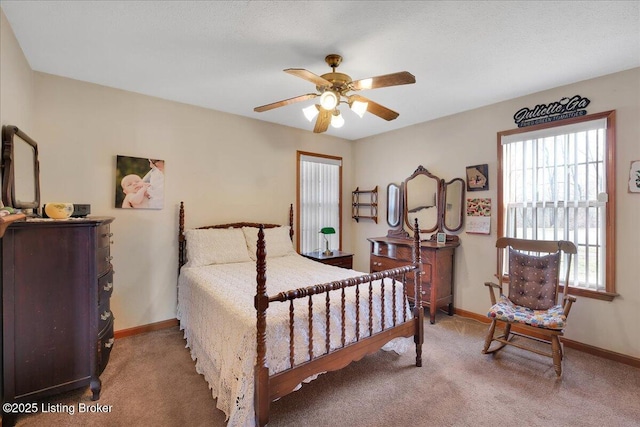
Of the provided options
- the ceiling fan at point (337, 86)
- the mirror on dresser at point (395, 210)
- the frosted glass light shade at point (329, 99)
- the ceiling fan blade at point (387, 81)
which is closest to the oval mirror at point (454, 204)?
the mirror on dresser at point (395, 210)

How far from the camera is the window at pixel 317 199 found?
458cm

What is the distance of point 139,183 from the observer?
319cm

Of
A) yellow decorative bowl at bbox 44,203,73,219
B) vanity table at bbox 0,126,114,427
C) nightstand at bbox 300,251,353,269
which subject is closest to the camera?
vanity table at bbox 0,126,114,427

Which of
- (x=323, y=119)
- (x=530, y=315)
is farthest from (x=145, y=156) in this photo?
(x=530, y=315)

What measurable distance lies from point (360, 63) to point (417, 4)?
0.75 m

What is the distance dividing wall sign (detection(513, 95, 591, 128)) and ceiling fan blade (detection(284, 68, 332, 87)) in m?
2.38

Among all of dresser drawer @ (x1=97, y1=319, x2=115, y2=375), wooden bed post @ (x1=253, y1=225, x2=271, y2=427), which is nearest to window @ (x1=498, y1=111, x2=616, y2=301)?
wooden bed post @ (x1=253, y1=225, x2=271, y2=427)

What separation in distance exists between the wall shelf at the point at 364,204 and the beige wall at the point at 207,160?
216 mm

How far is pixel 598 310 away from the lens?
9.04ft

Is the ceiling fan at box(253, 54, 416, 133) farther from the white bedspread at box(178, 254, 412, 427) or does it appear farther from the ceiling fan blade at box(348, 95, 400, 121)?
the white bedspread at box(178, 254, 412, 427)

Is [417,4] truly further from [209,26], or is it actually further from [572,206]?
[572,206]

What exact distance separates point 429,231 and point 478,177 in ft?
3.09

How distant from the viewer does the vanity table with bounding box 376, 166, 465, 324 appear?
3.59 metres

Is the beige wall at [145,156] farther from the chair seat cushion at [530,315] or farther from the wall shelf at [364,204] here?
the chair seat cushion at [530,315]
